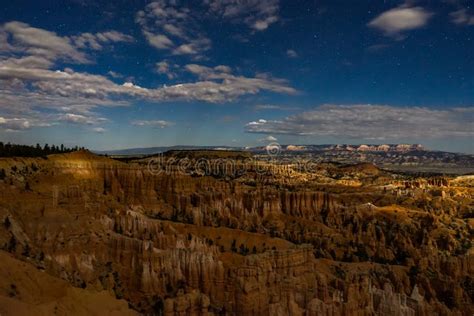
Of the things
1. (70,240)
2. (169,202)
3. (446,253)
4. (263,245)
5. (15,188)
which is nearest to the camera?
(70,240)

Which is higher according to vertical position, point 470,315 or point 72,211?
point 72,211

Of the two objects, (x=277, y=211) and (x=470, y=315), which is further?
(x=277, y=211)

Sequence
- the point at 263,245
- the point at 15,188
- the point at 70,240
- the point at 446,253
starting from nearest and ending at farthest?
the point at 70,240 → the point at 15,188 → the point at 263,245 → the point at 446,253

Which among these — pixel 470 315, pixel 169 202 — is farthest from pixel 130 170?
pixel 470 315

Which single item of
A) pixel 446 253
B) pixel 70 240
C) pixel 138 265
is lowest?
pixel 446 253

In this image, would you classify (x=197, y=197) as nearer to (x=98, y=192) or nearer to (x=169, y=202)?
(x=169, y=202)

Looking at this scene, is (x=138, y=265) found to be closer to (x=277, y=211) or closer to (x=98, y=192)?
(x=98, y=192)
